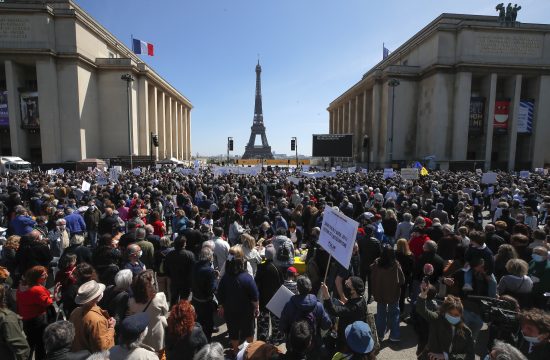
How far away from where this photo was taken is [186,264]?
514cm

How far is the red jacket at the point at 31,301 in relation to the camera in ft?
12.8

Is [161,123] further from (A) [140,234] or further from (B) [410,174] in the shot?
(A) [140,234]

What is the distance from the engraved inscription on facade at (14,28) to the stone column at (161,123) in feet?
74.6

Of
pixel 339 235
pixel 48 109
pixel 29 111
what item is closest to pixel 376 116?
pixel 48 109

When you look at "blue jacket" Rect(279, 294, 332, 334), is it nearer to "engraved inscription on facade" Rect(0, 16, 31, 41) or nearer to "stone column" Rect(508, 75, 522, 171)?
"engraved inscription on facade" Rect(0, 16, 31, 41)

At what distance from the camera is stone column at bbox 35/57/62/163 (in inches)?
1364

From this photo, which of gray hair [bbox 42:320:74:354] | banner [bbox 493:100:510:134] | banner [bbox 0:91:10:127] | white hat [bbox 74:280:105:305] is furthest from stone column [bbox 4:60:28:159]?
banner [bbox 493:100:510:134]

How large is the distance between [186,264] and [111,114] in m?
43.1

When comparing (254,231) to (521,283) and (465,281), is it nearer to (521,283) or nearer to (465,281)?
(465,281)

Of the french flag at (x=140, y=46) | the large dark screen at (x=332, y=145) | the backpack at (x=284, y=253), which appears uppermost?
the french flag at (x=140, y=46)

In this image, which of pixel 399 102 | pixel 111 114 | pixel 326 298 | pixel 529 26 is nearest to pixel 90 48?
pixel 111 114

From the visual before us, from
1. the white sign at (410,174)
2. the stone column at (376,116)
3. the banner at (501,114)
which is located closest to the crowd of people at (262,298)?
the white sign at (410,174)

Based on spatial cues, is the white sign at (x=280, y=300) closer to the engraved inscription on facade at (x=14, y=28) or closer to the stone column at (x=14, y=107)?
the stone column at (x=14, y=107)

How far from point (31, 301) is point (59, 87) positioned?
40.4 meters
